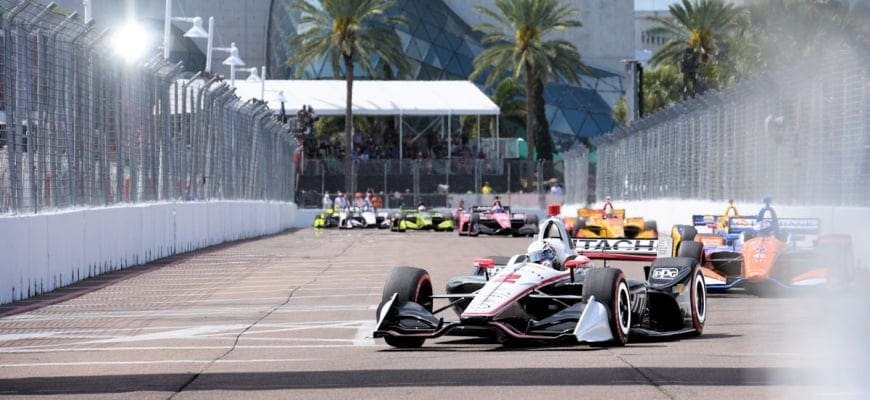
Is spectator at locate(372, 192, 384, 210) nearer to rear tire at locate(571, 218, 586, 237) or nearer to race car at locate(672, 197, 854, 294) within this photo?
rear tire at locate(571, 218, 586, 237)

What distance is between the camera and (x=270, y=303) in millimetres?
16344

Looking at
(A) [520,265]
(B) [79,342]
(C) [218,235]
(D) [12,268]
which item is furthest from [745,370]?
(C) [218,235]

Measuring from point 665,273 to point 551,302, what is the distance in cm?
147

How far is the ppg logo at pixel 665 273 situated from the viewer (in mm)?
12719

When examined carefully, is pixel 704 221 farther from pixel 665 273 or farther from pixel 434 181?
pixel 434 181

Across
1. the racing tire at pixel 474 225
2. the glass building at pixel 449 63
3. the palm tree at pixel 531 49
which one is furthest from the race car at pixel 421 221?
the glass building at pixel 449 63

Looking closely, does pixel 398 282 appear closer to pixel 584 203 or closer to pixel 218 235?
pixel 218 235

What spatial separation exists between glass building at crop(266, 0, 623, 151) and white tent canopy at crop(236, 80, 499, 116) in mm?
13641

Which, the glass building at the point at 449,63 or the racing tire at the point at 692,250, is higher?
the glass building at the point at 449,63

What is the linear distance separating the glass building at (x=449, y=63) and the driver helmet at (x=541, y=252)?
85503 millimetres

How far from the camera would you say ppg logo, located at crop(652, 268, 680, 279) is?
1272 cm

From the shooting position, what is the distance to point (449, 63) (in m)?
103

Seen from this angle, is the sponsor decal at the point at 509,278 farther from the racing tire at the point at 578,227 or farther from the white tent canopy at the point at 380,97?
the white tent canopy at the point at 380,97

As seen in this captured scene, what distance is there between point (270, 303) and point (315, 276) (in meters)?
5.50
